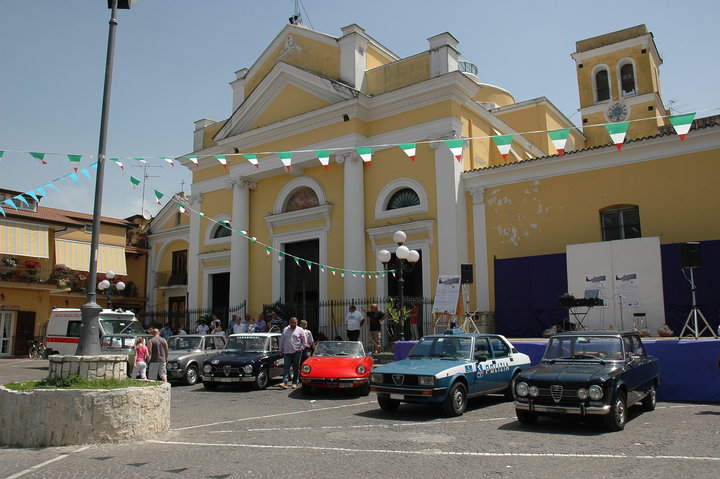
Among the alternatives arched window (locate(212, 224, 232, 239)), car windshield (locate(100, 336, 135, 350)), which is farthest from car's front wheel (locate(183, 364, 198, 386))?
arched window (locate(212, 224, 232, 239))

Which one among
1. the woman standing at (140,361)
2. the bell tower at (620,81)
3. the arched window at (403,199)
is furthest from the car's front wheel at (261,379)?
the bell tower at (620,81)

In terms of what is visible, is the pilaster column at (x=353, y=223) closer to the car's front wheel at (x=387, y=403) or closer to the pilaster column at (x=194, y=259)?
the pilaster column at (x=194, y=259)

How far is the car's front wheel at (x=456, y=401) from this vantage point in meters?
9.67

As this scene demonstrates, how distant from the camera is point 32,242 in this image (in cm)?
2942

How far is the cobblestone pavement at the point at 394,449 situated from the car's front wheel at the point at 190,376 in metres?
5.37

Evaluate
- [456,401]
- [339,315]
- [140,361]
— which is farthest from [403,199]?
[456,401]

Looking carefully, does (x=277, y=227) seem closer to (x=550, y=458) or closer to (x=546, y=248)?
(x=546, y=248)

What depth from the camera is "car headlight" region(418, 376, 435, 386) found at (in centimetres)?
959

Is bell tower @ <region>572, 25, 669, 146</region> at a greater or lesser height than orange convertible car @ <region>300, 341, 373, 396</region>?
greater

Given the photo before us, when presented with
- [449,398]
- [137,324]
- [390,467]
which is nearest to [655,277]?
[449,398]

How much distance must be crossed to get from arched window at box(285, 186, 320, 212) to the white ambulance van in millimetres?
8106

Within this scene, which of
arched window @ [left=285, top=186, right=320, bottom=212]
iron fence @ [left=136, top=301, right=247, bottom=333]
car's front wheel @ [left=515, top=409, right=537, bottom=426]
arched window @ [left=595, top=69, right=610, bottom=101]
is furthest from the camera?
arched window @ [left=595, top=69, right=610, bottom=101]

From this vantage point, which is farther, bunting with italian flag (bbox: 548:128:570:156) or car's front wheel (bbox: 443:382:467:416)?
bunting with italian flag (bbox: 548:128:570:156)

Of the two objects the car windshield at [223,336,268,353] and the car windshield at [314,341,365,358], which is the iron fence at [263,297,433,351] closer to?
the car windshield at [223,336,268,353]
